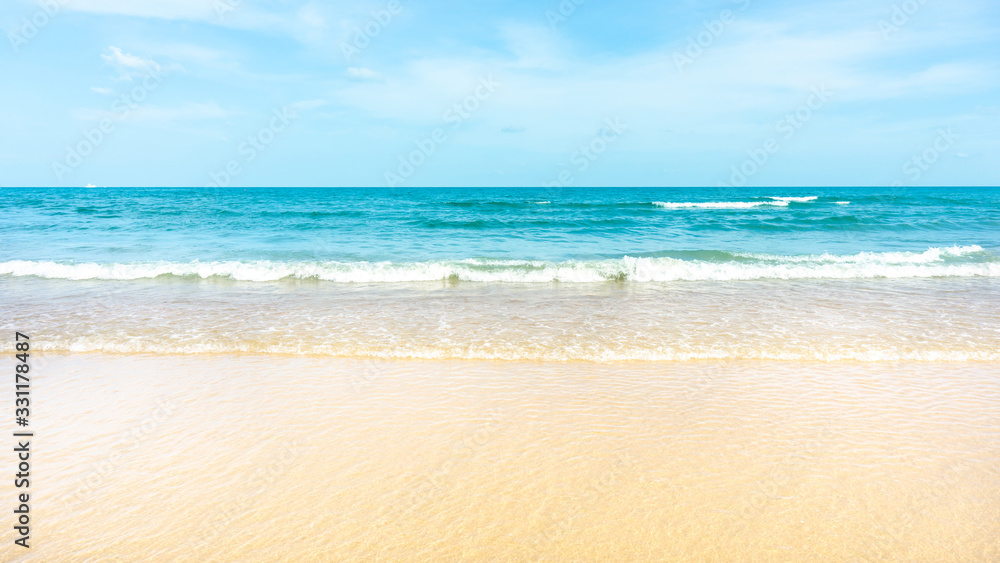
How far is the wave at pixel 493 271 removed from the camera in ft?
40.0

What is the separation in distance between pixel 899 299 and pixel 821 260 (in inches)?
212

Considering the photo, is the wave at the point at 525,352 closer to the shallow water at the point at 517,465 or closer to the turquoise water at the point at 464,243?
the shallow water at the point at 517,465

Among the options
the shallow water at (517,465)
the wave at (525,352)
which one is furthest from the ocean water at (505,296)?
the shallow water at (517,465)

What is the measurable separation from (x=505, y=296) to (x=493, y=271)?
8.79ft

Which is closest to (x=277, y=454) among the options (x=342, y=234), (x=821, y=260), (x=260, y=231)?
(x=821, y=260)

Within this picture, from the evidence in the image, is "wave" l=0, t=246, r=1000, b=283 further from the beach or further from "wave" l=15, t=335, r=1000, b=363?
"wave" l=15, t=335, r=1000, b=363

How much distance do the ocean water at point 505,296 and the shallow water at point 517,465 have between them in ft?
3.68

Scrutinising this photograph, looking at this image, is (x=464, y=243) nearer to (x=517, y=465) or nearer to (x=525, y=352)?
(x=525, y=352)

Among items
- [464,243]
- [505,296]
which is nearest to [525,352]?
[505,296]

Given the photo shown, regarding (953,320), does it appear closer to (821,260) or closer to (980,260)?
(821,260)

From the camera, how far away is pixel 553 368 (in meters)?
5.92

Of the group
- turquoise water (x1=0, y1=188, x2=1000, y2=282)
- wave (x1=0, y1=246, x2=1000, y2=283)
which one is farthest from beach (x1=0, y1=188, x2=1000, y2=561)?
turquoise water (x1=0, y1=188, x2=1000, y2=282)

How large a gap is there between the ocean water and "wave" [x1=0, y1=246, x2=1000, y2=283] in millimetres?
60

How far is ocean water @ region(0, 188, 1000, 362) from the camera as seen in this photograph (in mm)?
6754
